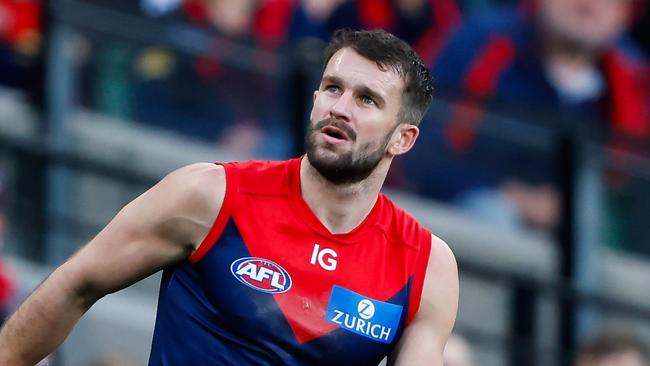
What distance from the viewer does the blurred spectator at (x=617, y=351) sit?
25.4 ft

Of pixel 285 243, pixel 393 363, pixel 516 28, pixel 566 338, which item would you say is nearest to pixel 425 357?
pixel 393 363

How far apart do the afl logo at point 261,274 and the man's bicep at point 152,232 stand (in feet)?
0.50

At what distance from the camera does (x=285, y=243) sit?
188 inches

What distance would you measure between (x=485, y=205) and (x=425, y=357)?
4218 mm

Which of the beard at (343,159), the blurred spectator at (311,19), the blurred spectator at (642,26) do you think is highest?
the blurred spectator at (642,26)

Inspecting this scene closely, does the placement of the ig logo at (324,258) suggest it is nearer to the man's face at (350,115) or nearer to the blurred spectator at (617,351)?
the man's face at (350,115)

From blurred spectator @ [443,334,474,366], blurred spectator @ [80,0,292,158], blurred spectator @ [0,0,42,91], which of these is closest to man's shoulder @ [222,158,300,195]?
blurred spectator @ [443,334,474,366]

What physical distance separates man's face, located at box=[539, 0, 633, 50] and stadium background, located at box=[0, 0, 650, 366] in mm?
1059

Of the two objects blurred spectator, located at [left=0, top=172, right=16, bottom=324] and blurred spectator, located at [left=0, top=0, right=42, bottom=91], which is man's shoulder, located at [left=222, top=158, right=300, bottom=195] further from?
blurred spectator, located at [left=0, top=0, right=42, bottom=91]

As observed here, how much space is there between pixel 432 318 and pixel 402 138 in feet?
1.89

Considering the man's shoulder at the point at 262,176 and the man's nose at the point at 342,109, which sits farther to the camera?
the man's shoulder at the point at 262,176

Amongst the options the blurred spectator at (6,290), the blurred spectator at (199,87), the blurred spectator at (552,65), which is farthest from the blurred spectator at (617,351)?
the blurred spectator at (6,290)

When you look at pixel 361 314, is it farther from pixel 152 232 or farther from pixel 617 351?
pixel 617 351

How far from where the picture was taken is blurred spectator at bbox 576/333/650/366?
7746 mm
